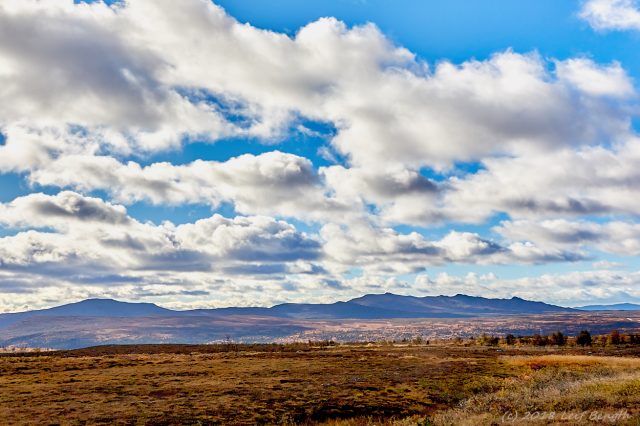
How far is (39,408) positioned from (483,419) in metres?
32.1

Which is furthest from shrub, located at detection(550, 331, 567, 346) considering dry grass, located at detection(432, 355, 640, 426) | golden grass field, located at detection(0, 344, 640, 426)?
dry grass, located at detection(432, 355, 640, 426)

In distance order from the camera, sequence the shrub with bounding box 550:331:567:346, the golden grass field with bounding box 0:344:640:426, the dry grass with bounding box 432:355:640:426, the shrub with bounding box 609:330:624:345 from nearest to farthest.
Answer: the dry grass with bounding box 432:355:640:426 → the golden grass field with bounding box 0:344:640:426 → the shrub with bounding box 609:330:624:345 → the shrub with bounding box 550:331:567:346

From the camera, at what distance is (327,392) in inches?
1791

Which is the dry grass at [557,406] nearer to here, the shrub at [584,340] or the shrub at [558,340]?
the shrub at [584,340]

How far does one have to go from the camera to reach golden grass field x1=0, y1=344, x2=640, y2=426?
31312mm

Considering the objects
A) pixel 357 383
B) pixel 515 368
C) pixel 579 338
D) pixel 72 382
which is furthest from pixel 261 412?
pixel 579 338

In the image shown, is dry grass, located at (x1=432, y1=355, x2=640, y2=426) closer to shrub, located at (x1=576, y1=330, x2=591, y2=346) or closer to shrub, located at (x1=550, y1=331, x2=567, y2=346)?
shrub, located at (x1=576, y1=330, x2=591, y2=346)

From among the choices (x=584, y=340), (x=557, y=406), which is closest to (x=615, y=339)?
(x=584, y=340)

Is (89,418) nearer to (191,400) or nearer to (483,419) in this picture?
(191,400)

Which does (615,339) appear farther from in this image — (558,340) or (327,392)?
(327,392)

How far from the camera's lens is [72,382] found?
2110 inches

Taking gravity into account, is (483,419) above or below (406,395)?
above

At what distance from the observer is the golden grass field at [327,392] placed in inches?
1233

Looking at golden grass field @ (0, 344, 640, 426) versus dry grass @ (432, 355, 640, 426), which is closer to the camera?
dry grass @ (432, 355, 640, 426)
